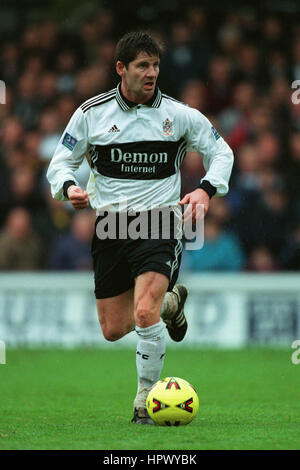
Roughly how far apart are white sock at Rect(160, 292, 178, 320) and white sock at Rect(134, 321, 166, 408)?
74cm

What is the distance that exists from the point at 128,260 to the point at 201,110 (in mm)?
7829

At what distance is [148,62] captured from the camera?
6.62 metres

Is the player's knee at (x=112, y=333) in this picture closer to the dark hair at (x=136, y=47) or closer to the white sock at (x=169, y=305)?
the white sock at (x=169, y=305)

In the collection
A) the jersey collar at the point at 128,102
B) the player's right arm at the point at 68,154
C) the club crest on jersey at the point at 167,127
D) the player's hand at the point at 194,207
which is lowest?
the player's hand at the point at 194,207

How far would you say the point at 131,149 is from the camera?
6.83 metres

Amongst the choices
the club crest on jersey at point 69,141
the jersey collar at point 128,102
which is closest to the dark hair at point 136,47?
the jersey collar at point 128,102

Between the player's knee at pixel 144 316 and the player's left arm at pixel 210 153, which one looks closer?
the player's knee at pixel 144 316

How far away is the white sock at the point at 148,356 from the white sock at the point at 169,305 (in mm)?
Answer: 744

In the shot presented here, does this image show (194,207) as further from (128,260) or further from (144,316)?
(144,316)

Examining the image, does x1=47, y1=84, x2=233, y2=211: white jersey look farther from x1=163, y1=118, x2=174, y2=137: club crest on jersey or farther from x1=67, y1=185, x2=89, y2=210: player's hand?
x1=67, y1=185, x2=89, y2=210: player's hand

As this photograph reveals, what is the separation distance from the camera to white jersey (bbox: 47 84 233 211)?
22.4 feet

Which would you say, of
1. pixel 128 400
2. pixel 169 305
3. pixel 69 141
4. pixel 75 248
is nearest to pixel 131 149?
pixel 69 141

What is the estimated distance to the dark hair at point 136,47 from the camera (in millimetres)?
6633
